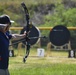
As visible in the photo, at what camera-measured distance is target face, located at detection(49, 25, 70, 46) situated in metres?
16.4

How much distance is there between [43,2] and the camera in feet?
95.3

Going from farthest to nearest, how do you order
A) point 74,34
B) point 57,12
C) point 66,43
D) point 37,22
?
1. point 37,22
2. point 57,12
3. point 74,34
4. point 66,43

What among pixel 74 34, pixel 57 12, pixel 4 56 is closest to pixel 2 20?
pixel 4 56

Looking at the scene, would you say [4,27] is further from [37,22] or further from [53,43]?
[37,22]

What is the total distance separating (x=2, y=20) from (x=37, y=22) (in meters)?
21.4

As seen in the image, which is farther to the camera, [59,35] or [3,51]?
[59,35]

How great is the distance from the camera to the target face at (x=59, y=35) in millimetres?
16359

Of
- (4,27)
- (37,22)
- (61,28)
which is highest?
(4,27)

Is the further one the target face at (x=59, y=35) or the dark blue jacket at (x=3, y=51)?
the target face at (x=59, y=35)

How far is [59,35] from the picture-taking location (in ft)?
54.3

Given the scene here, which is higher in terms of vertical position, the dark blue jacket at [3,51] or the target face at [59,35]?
the dark blue jacket at [3,51]

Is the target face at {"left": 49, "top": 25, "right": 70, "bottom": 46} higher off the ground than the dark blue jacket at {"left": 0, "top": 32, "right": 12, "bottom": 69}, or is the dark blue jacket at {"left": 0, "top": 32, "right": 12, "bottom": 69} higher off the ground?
the dark blue jacket at {"left": 0, "top": 32, "right": 12, "bottom": 69}

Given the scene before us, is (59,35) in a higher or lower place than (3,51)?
lower

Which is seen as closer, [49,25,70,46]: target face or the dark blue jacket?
the dark blue jacket
